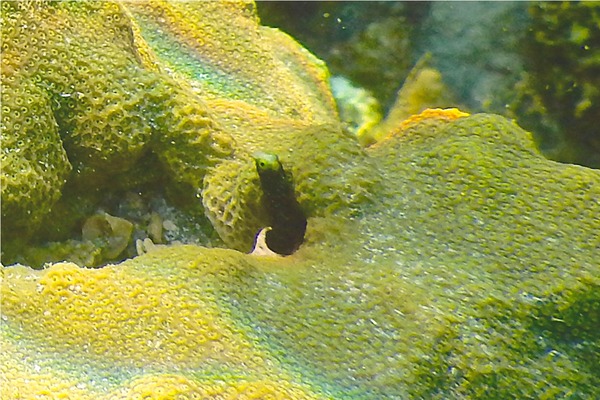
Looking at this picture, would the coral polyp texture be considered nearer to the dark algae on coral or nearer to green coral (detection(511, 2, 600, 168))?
the dark algae on coral

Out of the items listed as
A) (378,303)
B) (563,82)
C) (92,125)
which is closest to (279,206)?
(378,303)

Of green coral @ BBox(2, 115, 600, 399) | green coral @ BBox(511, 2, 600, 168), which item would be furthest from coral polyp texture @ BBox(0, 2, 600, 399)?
green coral @ BBox(511, 2, 600, 168)

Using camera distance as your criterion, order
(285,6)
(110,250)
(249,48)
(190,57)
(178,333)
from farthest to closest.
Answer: (285,6)
(249,48)
(190,57)
(110,250)
(178,333)

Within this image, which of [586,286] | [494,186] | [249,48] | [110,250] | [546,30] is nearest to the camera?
[586,286]

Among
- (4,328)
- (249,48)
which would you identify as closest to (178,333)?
(4,328)

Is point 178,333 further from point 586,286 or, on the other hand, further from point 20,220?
point 586,286

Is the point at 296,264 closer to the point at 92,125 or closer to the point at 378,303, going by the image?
the point at 378,303
